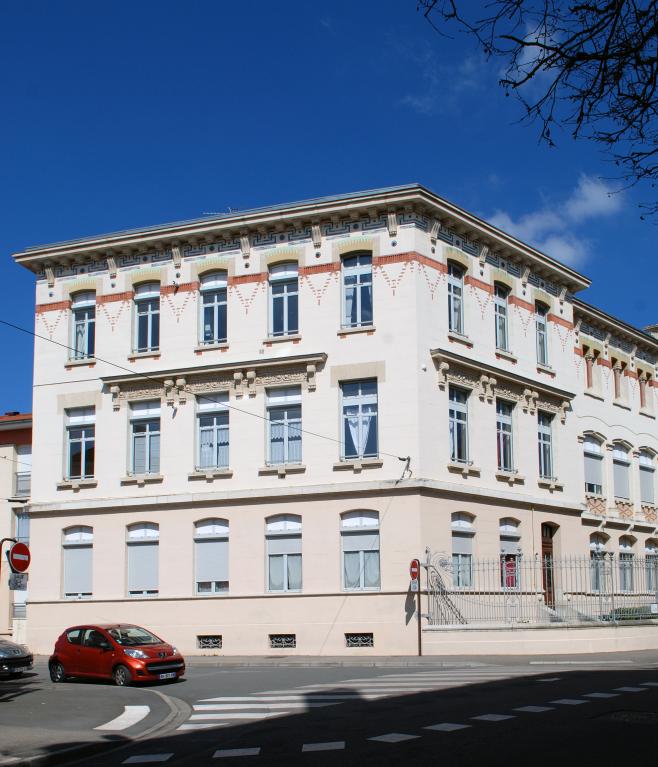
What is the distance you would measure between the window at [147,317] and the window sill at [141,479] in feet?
13.3

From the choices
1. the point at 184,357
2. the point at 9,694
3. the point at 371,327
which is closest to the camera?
the point at 9,694

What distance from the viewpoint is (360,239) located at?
32.8 metres

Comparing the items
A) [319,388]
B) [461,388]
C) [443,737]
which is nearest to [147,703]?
[443,737]

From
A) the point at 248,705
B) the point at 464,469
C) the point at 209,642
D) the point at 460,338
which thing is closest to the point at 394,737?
the point at 248,705

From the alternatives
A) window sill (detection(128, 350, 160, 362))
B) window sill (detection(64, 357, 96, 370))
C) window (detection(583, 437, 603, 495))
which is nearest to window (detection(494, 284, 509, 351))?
window (detection(583, 437, 603, 495))

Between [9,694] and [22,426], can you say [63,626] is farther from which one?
[9,694]

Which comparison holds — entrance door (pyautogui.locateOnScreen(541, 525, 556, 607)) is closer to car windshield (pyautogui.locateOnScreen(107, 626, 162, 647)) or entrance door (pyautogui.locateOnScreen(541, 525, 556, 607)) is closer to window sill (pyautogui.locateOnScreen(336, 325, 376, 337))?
window sill (pyautogui.locateOnScreen(336, 325, 376, 337))

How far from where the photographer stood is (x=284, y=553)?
32375mm

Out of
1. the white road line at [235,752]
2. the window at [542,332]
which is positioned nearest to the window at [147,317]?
the window at [542,332]

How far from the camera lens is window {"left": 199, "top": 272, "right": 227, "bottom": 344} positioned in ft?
113

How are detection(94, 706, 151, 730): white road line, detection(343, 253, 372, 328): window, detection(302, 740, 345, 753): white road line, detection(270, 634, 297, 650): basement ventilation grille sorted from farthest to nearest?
detection(343, 253, 372, 328): window
detection(270, 634, 297, 650): basement ventilation grille
detection(94, 706, 151, 730): white road line
detection(302, 740, 345, 753): white road line

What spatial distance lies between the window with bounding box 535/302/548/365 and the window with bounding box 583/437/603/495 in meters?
4.75

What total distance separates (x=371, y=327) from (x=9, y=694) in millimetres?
15442

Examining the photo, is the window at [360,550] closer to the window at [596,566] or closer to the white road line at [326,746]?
the window at [596,566]
